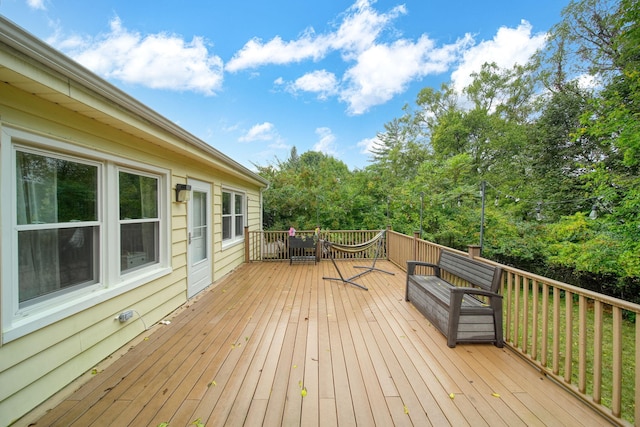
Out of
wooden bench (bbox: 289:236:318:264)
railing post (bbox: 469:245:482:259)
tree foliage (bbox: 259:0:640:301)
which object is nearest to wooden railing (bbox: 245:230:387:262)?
wooden bench (bbox: 289:236:318:264)

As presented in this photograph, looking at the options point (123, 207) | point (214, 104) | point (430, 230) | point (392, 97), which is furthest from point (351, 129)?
point (123, 207)

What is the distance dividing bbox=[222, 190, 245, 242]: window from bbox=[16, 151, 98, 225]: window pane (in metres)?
3.07

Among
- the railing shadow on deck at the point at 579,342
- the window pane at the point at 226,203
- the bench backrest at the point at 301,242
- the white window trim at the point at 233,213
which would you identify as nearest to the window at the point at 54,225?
the white window trim at the point at 233,213

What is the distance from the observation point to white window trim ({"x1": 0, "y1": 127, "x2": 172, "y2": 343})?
1598 mm

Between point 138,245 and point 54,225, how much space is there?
3.28ft

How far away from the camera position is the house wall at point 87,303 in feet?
5.25

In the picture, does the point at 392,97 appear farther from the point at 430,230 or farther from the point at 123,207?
the point at 123,207

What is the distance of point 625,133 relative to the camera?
14.7 ft

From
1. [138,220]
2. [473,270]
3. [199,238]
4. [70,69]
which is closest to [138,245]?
[138,220]

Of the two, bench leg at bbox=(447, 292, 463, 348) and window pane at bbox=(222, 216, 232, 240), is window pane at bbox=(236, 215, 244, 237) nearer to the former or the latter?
window pane at bbox=(222, 216, 232, 240)

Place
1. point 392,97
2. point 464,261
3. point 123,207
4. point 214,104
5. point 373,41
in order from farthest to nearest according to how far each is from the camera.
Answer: point 392,97 < point 214,104 < point 373,41 < point 464,261 < point 123,207

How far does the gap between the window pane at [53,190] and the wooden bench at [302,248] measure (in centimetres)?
424

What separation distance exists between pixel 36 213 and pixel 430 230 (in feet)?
27.0

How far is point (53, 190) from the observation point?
76.7 inches
